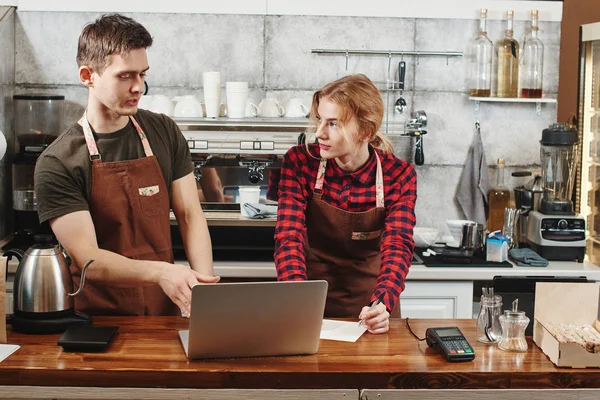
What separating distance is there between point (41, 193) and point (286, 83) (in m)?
1.97

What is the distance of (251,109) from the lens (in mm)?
4137

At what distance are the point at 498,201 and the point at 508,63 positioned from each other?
70 centimetres

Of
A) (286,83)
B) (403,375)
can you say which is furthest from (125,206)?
(286,83)

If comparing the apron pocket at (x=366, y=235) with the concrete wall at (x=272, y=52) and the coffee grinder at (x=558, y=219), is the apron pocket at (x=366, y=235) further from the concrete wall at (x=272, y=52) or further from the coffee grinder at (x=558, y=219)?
the concrete wall at (x=272, y=52)

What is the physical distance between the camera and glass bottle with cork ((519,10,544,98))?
14.1 ft

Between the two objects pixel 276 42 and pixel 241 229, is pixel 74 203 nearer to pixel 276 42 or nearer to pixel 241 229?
pixel 241 229

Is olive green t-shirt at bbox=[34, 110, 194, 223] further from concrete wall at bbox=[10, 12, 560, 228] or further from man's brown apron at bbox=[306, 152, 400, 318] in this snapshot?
concrete wall at bbox=[10, 12, 560, 228]

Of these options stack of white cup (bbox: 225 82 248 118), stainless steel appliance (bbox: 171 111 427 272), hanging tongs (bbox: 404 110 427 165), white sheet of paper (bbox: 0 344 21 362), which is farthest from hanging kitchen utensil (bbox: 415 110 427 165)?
white sheet of paper (bbox: 0 344 21 362)

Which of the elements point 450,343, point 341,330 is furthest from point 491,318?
point 341,330

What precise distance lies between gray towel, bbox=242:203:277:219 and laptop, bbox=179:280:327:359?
5.72 feet

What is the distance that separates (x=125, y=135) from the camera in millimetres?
2744

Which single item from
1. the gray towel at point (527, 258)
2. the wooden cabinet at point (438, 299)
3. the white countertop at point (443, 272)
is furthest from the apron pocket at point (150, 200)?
the gray towel at point (527, 258)

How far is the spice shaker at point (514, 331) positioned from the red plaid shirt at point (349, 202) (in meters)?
0.42

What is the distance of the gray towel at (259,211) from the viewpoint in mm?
3984
